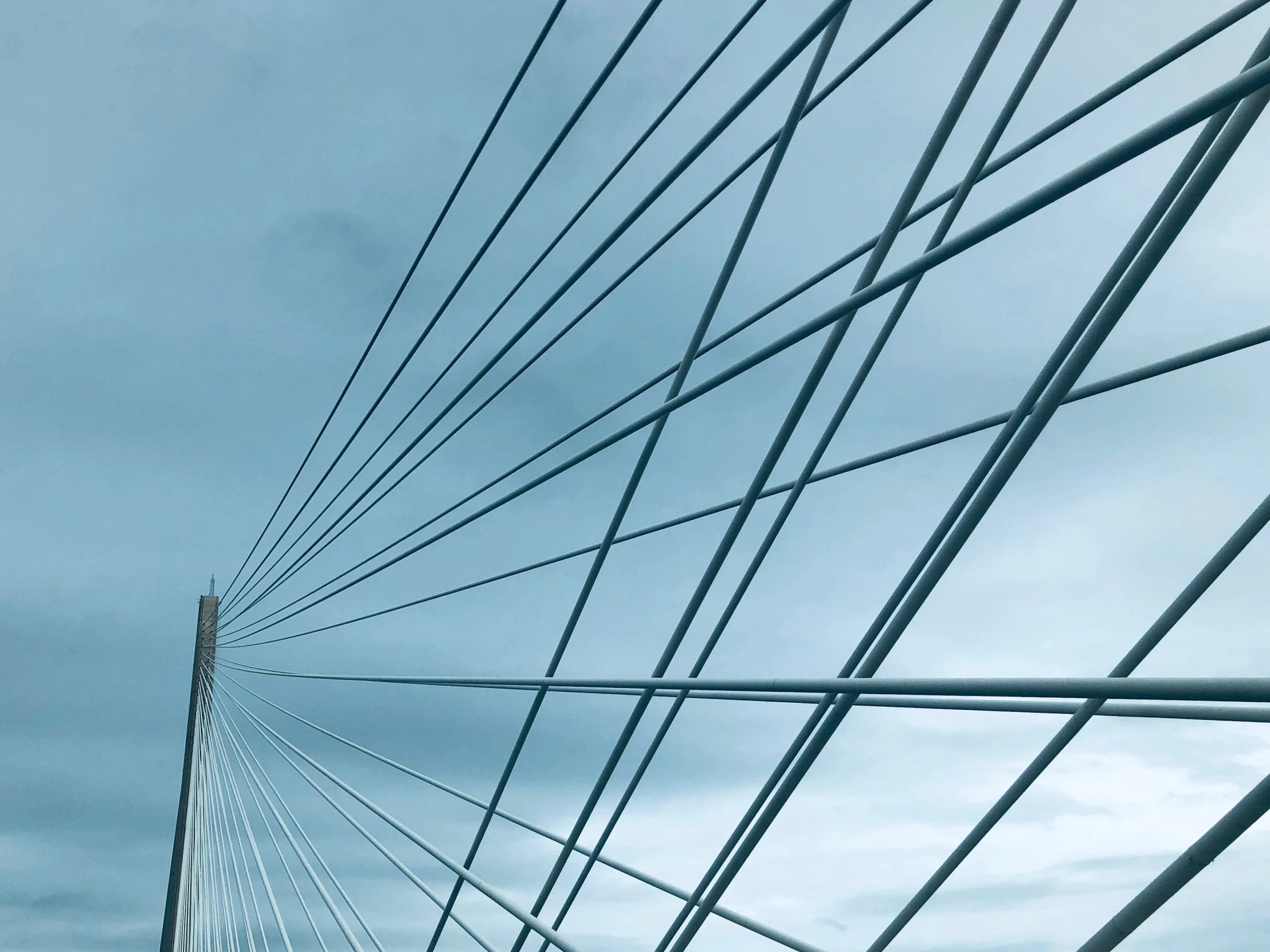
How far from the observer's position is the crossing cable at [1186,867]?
161cm

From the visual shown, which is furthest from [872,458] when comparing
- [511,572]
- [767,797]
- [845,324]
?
[511,572]

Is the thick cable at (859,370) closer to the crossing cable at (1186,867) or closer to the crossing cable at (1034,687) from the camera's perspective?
the crossing cable at (1034,687)

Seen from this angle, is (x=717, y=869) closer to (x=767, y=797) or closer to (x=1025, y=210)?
(x=767, y=797)

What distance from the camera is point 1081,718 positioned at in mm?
2766

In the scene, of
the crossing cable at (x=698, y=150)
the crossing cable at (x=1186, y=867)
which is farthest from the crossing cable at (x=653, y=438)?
the crossing cable at (x=1186, y=867)

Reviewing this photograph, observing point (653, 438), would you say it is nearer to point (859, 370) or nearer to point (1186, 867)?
point (859, 370)

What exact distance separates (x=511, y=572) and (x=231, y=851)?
6.79m

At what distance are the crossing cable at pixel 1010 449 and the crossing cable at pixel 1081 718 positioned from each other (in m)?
0.53

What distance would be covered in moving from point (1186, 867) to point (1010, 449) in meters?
0.77

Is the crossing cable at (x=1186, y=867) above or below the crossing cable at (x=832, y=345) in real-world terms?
below

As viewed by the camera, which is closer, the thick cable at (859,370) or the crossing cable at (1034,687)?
the crossing cable at (1034,687)

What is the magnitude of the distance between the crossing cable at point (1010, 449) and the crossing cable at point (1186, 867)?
2.16 ft

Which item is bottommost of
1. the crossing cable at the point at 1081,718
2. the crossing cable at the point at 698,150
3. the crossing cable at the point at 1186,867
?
the crossing cable at the point at 1186,867

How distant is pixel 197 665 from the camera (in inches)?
525
